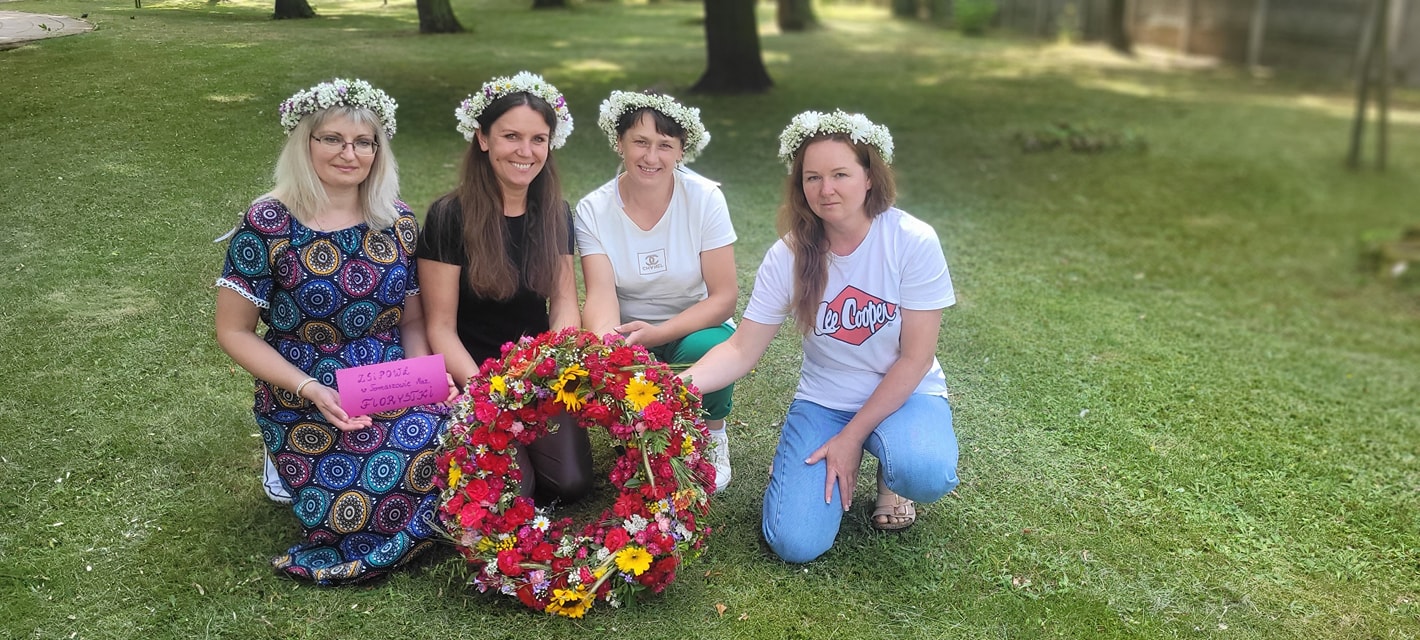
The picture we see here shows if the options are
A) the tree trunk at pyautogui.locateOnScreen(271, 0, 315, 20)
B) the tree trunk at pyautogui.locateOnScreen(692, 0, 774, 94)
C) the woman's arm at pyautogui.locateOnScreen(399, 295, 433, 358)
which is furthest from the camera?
the tree trunk at pyautogui.locateOnScreen(692, 0, 774, 94)

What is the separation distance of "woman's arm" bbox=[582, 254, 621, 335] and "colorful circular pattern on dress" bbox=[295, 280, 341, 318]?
2.50 feet

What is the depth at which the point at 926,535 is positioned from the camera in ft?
9.66

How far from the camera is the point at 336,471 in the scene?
102 inches

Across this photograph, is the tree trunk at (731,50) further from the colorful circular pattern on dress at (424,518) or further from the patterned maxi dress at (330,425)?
the colorful circular pattern on dress at (424,518)

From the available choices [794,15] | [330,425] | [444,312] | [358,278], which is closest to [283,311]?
[358,278]

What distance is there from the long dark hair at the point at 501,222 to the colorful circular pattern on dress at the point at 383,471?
0.55m

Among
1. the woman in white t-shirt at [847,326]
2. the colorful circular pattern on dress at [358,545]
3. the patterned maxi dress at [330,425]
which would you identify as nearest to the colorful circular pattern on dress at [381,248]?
the patterned maxi dress at [330,425]

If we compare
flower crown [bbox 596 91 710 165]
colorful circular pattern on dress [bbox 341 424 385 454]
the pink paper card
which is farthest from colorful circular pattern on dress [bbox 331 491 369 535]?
Result: flower crown [bbox 596 91 710 165]

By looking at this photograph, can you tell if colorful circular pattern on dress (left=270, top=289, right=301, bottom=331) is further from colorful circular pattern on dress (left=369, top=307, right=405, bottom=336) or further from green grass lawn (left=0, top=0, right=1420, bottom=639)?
green grass lawn (left=0, top=0, right=1420, bottom=639)

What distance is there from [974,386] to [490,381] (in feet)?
7.42

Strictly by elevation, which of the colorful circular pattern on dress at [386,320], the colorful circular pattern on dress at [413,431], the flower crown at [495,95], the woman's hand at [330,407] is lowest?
the colorful circular pattern on dress at [413,431]

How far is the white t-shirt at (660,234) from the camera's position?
3084mm

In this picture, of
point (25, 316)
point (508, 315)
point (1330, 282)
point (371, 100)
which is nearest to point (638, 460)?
point (508, 315)

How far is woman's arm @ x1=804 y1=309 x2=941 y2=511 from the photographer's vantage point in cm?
273
